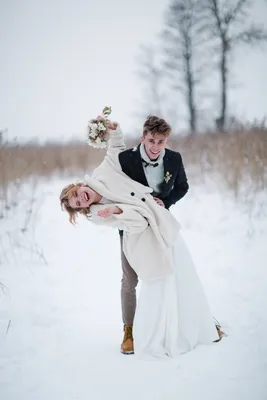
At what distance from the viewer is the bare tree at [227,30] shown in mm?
8438

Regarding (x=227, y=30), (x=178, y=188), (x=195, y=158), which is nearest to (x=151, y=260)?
(x=178, y=188)

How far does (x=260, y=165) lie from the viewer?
16.3 feet

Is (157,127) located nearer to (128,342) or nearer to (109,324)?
(128,342)

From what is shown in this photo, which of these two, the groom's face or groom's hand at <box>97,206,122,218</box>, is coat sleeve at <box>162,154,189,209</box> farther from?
groom's hand at <box>97,206,122,218</box>

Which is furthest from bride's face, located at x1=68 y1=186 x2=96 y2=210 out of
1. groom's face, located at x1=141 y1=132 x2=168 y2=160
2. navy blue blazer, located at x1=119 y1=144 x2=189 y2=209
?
groom's face, located at x1=141 y1=132 x2=168 y2=160

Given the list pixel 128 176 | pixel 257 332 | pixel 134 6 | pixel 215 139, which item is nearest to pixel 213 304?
pixel 257 332

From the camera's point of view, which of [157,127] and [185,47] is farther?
[185,47]

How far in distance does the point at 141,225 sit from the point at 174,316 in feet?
1.98

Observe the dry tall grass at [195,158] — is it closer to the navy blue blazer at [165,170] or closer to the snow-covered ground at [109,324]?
the snow-covered ground at [109,324]

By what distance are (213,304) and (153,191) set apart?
3.99 feet

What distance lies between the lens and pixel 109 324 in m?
2.74

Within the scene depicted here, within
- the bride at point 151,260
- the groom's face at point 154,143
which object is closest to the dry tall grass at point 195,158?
the bride at point 151,260

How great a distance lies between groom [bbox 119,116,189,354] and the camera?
2.11 m

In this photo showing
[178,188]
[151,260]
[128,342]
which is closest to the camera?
[151,260]
